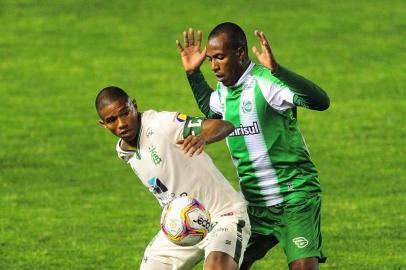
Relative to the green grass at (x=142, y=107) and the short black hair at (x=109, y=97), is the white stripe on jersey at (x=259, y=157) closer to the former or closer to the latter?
the short black hair at (x=109, y=97)

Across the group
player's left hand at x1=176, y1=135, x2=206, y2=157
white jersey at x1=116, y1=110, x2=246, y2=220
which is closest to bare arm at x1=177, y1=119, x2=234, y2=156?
player's left hand at x1=176, y1=135, x2=206, y2=157

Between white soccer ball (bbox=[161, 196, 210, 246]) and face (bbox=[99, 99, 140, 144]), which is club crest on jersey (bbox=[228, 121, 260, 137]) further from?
face (bbox=[99, 99, 140, 144])

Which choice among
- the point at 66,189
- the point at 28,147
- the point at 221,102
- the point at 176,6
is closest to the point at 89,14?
the point at 176,6

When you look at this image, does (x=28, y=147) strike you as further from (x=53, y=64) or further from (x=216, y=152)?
(x=53, y=64)

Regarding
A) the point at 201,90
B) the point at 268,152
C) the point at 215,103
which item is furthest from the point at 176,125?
the point at 201,90

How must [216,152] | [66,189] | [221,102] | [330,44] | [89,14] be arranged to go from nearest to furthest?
[221,102], [66,189], [216,152], [330,44], [89,14]

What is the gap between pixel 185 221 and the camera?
10.4 meters

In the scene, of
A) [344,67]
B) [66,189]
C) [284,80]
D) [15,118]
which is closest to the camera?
[284,80]

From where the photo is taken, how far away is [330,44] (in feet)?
91.7

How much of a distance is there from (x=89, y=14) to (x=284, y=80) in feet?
66.9

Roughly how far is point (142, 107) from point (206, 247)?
13.2 metres

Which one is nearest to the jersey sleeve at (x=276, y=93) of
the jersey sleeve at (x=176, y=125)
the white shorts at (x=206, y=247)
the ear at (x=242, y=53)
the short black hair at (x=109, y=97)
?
the ear at (x=242, y=53)

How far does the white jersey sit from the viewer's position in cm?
1061

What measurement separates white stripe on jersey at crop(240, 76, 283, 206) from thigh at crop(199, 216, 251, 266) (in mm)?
322
